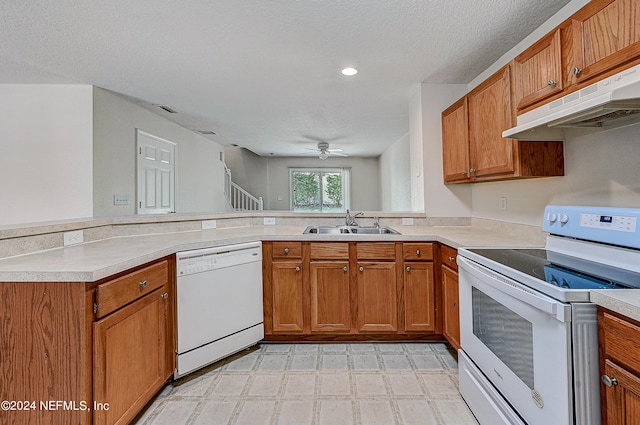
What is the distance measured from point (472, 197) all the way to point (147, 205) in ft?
12.7

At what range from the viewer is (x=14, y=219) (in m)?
3.15

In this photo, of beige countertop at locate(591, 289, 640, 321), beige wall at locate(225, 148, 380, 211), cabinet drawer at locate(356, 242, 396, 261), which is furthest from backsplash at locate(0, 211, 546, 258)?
beige wall at locate(225, 148, 380, 211)

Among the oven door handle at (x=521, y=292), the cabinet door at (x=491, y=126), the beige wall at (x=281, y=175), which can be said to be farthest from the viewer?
the beige wall at (x=281, y=175)

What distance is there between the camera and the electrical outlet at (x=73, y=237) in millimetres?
1962

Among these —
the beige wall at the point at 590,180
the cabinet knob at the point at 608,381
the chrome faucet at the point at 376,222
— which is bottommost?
the cabinet knob at the point at 608,381

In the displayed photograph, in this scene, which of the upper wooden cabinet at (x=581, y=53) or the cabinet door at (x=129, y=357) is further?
the cabinet door at (x=129, y=357)

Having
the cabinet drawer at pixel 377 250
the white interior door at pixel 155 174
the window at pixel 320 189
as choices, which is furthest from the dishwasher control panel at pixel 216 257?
the window at pixel 320 189

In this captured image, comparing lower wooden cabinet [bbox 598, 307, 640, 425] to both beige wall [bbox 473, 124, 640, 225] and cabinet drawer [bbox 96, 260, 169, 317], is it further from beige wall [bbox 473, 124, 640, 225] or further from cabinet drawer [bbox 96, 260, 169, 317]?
cabinet drawer [bbox 96, 260, 169, 317]

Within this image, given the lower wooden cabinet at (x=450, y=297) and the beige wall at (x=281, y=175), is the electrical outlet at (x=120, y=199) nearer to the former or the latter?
the lower wooden cabinet at (x=450, y=297)

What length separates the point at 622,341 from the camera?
0.90 metres

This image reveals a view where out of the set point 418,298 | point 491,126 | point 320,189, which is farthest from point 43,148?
point 320,189

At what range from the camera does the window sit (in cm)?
837

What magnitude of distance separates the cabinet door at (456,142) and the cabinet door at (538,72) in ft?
2.08

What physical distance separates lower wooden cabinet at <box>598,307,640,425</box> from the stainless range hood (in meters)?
0.76
